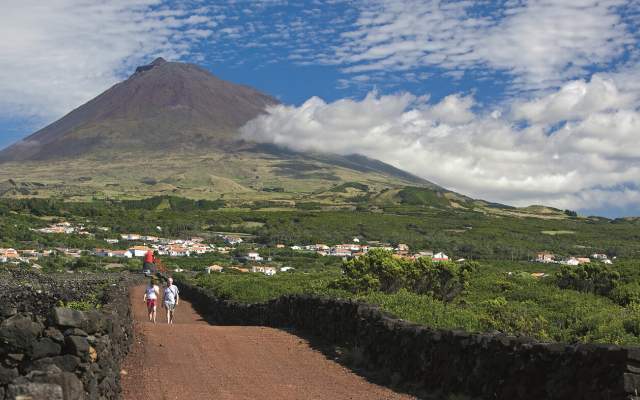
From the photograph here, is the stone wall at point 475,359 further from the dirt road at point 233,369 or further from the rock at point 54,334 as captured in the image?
the rock at point 54,334

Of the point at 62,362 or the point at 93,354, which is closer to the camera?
the point at 62,362

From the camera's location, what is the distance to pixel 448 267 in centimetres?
3123

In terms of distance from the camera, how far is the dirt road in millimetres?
12031

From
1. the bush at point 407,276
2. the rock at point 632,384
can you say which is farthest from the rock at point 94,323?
the bush at point 407,276

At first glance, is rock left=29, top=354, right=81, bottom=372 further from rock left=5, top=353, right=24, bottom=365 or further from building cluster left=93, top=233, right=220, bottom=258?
building cluster left=93, top=233, right=220, bottom=258

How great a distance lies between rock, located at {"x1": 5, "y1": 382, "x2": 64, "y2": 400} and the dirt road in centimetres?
526

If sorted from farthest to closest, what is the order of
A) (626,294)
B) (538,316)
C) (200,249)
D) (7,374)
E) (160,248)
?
(200,249)
(160,248)
(626,294)
(538,316)
(7,374)

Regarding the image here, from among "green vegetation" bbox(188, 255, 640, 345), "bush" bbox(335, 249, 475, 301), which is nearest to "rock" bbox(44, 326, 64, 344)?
"green vegetation" bbox(188, 255, 640, 345)

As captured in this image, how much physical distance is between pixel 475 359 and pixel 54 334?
5848mm

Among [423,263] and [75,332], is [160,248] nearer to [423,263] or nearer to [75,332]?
[423,263]

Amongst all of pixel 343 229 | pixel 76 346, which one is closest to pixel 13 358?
pixel 76 346

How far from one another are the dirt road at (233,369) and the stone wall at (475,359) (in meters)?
0.68

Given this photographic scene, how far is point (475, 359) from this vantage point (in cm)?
1128

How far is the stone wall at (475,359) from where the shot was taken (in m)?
8.52
